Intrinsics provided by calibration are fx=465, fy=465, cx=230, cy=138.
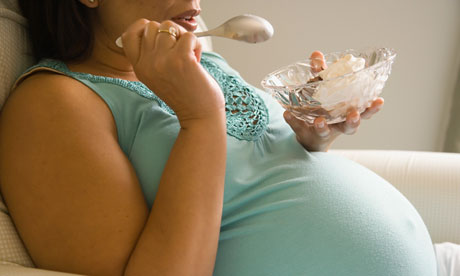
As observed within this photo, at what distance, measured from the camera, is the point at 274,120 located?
90 cm

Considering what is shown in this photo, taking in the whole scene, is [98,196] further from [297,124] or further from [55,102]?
[297,124]

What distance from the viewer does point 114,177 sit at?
0.63 m

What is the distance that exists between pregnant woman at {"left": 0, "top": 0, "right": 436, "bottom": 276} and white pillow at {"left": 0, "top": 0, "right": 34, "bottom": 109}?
0.8 inches

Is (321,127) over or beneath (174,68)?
beneath

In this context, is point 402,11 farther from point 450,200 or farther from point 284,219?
point 284,219

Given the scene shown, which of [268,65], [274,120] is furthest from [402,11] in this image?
[274,120]

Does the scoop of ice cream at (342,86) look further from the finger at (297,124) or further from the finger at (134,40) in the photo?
the finger at (134,40)

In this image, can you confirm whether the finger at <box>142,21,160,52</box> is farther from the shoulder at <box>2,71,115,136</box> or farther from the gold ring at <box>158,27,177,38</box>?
the shoulder at <box>2,71,115,136</box>

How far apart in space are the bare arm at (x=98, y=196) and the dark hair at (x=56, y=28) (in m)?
0.19

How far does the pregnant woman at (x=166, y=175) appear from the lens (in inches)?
23.9

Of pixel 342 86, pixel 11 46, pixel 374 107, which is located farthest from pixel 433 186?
pixel 11 46

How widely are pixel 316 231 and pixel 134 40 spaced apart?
1.26 feet

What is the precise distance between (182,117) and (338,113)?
24 cm

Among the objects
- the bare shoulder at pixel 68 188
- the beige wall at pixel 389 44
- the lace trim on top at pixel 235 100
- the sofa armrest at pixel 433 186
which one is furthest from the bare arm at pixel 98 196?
the beige wall at pixel 389 44
